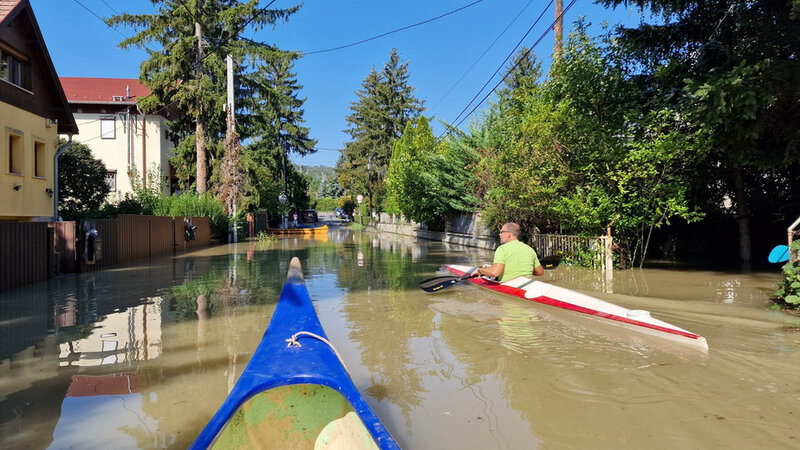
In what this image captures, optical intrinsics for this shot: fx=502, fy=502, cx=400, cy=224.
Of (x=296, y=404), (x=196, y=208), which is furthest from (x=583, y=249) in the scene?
(x=196, y=208)

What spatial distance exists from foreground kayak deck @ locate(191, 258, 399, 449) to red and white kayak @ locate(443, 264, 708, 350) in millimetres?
4458

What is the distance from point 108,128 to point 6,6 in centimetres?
1920

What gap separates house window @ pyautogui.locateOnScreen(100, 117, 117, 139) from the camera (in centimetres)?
3416

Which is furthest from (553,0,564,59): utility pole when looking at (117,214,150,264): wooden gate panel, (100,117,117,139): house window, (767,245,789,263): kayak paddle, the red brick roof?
(100,117,117,139): house window

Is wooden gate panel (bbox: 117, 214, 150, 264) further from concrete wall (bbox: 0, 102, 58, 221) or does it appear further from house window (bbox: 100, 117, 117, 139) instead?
house window (bbox: 100, 117, 117, 139)

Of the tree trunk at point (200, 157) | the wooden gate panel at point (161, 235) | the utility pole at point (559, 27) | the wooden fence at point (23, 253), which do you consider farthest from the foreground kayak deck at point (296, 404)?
the tree trunk at point (200, 157)

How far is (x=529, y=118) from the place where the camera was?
14742 mm

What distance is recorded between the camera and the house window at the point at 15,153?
17109 millimetres

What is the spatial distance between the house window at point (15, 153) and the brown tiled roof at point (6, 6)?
3.84 meters

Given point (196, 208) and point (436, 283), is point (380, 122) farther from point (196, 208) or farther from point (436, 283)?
point (436, 283)

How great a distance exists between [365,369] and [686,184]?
10705 mm

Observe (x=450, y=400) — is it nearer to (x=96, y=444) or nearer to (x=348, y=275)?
Answer: (x=96, y=444)

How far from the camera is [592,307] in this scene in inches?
285

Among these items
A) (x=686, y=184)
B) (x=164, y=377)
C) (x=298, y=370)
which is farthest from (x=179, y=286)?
(x=686, y=184)
